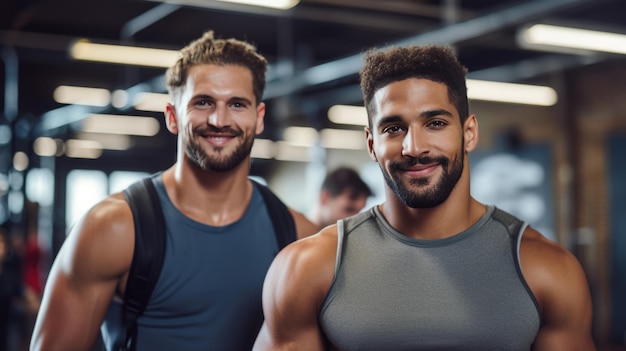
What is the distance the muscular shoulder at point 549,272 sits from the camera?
6.43 feet

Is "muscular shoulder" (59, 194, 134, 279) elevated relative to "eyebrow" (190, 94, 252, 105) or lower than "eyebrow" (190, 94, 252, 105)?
lower

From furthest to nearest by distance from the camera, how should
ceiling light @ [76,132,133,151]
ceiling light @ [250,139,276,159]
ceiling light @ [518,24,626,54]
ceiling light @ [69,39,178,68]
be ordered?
ceiling light @ [76,132,133,151]
ceiling light @ [250,139,276,159]
ceiling light @ [69,39,178,68]
ceiling light @ [518,24,626,54]

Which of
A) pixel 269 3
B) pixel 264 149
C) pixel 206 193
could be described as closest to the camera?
pixel 206 193

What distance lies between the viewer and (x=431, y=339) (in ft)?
6.38

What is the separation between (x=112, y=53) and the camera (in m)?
6.26

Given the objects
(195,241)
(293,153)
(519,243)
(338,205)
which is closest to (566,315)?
(519,243)

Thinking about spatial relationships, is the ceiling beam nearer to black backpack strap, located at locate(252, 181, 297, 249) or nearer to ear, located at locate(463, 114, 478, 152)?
black backpack strap, located at locate(252, 181, 297, 249)

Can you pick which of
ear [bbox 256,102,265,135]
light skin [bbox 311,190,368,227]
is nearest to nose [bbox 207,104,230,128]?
ear [bbox 256,102,265,135]

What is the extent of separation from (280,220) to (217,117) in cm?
40

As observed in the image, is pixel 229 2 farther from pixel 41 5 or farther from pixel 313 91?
pixel 313 91

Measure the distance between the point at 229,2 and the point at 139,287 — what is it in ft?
9.71

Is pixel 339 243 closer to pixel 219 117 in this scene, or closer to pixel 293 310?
pixel 293 310

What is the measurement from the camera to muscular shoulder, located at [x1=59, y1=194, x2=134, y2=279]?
2279 millimetres

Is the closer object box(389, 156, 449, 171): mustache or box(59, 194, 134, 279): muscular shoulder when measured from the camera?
box(389, 156, 449, 171): mustache
